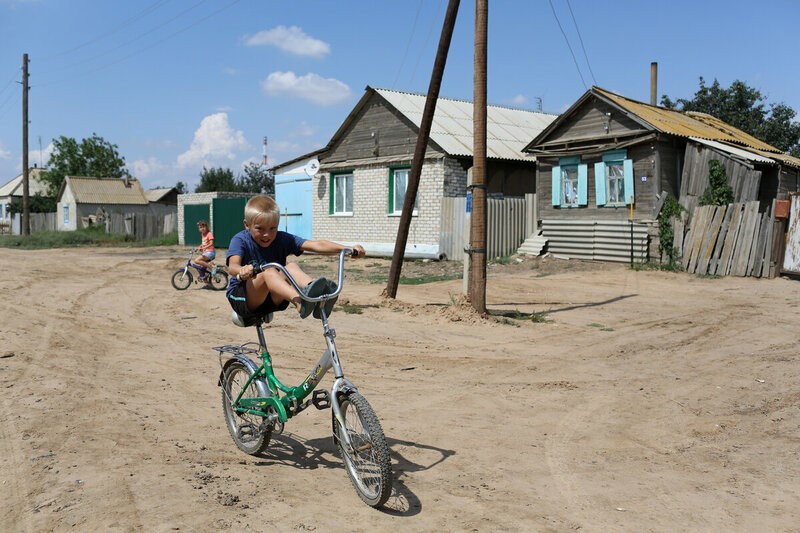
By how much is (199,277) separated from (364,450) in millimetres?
11869

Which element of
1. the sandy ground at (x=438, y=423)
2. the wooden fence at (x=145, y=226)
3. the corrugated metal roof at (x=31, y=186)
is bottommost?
the sandy ground at (x=438, y=423)

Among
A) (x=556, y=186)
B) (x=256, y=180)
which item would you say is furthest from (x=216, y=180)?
(x=556, y=186)

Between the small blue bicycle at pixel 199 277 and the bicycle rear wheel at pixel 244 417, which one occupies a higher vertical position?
the small blue bicycle at pixel 199 277

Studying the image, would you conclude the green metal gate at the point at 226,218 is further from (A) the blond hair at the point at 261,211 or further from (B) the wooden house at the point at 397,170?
(A) the blond hair at the point at 261,211

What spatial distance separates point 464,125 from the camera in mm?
25219

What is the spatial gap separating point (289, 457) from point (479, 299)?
21.4ft

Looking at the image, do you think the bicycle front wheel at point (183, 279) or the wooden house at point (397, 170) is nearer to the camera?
the bicycle front wheel at point (183, 279)

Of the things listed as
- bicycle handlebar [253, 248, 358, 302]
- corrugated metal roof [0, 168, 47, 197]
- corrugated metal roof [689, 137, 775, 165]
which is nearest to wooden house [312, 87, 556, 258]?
corrugated metal roof [689, 137, 775, 165]

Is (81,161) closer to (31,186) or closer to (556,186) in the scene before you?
(31,186)

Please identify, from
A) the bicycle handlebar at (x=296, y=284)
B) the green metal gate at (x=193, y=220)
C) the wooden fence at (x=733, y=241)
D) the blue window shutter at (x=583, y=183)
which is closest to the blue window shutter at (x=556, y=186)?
the blue window shutter at (x=583, y=183)

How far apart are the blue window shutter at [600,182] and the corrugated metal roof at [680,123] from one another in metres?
1.75

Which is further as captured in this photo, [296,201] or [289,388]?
[296,201]

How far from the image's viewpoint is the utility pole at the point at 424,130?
38.7 feet

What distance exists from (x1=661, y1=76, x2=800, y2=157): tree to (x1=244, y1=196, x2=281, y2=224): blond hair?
1628 inches
